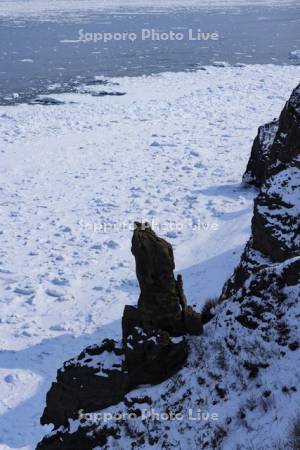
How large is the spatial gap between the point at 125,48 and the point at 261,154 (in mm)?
42031

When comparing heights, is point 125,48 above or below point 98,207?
below

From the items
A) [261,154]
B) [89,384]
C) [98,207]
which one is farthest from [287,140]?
[98,207]

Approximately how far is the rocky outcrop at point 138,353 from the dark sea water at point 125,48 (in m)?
32.5

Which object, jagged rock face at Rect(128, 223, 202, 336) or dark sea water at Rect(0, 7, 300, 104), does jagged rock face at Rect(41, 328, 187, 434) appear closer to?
jagged rock face at Rect(128, 223, 202, 336)

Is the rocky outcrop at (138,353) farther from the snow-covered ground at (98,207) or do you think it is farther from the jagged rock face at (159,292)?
the snow-covered ground at (98,207)

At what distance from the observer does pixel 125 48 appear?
197 ft

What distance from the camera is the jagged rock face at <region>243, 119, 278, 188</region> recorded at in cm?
2164

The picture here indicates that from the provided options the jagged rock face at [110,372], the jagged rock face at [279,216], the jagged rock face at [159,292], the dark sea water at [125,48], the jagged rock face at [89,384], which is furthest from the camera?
the dark sea water at [125,48]

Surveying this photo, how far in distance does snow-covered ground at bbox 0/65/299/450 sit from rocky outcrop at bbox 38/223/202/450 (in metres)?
2.38

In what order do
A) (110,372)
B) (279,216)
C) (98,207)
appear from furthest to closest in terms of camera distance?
1. (98,207)
2. (279,216)
3. (110,372)

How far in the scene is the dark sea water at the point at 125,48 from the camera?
152ft

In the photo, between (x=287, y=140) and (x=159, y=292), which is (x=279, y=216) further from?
(x=159, y=292)

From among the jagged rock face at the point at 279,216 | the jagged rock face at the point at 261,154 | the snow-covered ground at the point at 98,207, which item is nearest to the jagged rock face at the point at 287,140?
the jagged rock face at the point at 279,216

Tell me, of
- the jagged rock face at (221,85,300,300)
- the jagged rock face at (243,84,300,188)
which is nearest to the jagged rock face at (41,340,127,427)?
the jagged rock face at (221,85,300,300)
